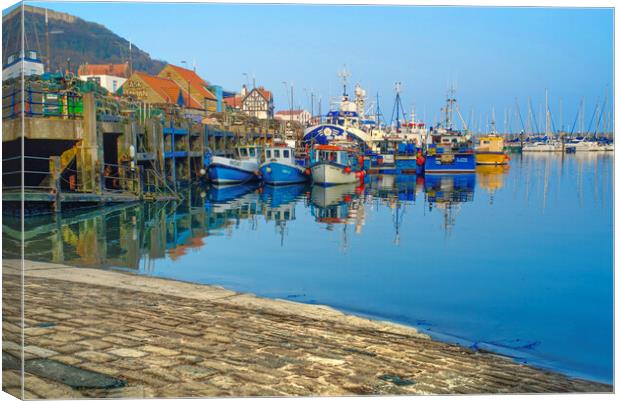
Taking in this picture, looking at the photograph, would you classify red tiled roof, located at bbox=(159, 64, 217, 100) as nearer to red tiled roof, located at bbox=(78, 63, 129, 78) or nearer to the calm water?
red tiled roof, located at bbox=(78, 63, 129, 78)

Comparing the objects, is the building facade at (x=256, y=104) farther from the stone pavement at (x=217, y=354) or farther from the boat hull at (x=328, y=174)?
the stone pavement at (x=217, y=354)

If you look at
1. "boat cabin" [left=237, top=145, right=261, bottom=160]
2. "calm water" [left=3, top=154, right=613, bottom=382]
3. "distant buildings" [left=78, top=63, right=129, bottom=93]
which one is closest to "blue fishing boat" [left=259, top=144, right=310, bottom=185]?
"boat cabin" [left=237, top=145, right=261, bottom=160]

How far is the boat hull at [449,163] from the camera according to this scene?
4666 centimetres

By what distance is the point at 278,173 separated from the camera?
36062mm

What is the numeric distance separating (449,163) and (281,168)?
15492mm

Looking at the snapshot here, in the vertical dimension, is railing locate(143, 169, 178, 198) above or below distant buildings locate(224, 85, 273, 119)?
below

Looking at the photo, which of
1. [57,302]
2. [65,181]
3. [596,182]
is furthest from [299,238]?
[596,182]

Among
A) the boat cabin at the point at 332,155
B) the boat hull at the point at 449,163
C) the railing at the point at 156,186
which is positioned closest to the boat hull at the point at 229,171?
the boat cabin at the point at 332,155

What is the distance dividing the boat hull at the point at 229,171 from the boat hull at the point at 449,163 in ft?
47.9

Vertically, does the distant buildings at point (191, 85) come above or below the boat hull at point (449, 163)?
above

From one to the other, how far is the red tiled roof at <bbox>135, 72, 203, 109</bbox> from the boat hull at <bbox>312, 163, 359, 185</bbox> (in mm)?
19794

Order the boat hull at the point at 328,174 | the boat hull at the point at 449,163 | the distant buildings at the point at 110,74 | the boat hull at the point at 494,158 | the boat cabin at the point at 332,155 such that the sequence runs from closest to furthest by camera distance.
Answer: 1. the boat hull at the point at 328,174
2. the boat cabin at the point at 332,155
3. the boat hull at the point at 449,163
4. the boat hull at the point at 494,158
5. the distant buildings at the point at 110,74

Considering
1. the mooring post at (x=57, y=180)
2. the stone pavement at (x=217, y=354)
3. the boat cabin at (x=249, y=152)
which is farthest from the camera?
the boat cabin at (x=249, y=152)

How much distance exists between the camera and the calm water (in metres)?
8.72
